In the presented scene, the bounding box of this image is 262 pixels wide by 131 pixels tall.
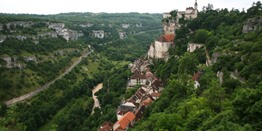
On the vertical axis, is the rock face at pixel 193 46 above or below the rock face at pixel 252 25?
below

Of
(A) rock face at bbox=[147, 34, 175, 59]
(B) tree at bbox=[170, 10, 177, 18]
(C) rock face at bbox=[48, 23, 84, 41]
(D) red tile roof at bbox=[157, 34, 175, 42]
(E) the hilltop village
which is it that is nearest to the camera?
(E) the hilltop village

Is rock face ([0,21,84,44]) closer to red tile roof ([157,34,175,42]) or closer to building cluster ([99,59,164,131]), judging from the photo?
red tile roof ([157,34,175,42])

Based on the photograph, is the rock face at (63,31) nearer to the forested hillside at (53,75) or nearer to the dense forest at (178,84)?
the forested hillside at (53,75)

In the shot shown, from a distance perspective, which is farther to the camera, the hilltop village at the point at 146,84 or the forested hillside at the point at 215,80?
the hilltop village at the point at 146,84

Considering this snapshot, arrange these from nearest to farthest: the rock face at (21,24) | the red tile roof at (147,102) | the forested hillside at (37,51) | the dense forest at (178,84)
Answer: the dense forest at (178,84) → the red tile roof at (147,102) → the forested hillside at (37,51) → the rock face at (21,24)

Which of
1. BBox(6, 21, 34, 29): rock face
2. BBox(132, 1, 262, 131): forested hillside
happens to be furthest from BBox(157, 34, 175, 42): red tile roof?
BBox(6, 21, 34, 29): rock face

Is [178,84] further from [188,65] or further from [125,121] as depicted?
[125,121]

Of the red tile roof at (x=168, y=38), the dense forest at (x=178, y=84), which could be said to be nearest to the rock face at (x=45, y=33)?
the dense forest at (x=178, y=84)
